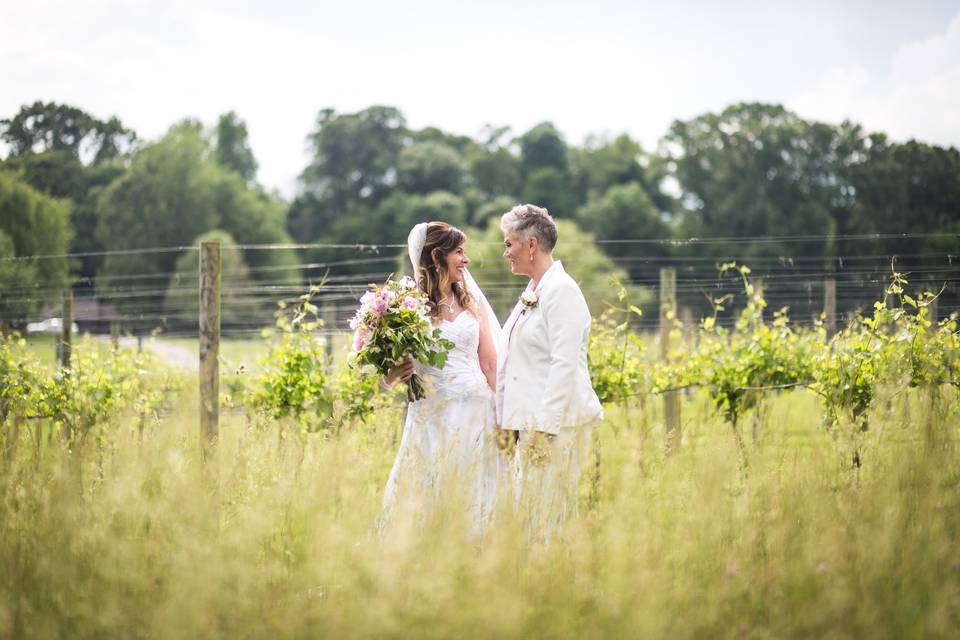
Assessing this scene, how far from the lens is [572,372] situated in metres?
4.11

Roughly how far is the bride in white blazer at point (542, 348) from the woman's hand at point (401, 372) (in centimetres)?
55

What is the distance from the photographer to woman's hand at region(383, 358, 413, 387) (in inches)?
184

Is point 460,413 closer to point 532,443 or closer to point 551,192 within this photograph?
point 532,443

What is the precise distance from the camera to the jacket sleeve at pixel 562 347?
410 cm

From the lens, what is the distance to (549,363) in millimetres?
4258

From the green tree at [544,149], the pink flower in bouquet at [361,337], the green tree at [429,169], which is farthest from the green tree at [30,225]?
the green tree at [544,149]

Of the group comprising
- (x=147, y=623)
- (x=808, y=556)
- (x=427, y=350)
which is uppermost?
(x=427, y=350)

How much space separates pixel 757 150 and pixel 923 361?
156ft

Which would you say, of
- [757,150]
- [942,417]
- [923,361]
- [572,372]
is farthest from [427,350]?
[757,150]

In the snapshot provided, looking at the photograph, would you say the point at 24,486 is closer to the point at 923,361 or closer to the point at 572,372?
the point at 572,372

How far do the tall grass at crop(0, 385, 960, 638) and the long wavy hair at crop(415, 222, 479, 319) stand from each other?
140 cm

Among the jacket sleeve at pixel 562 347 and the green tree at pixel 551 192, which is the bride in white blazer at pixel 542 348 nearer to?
the jacket sleeve at pixel 562 347

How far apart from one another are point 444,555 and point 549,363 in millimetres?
1564

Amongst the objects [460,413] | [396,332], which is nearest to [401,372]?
[396,332]
